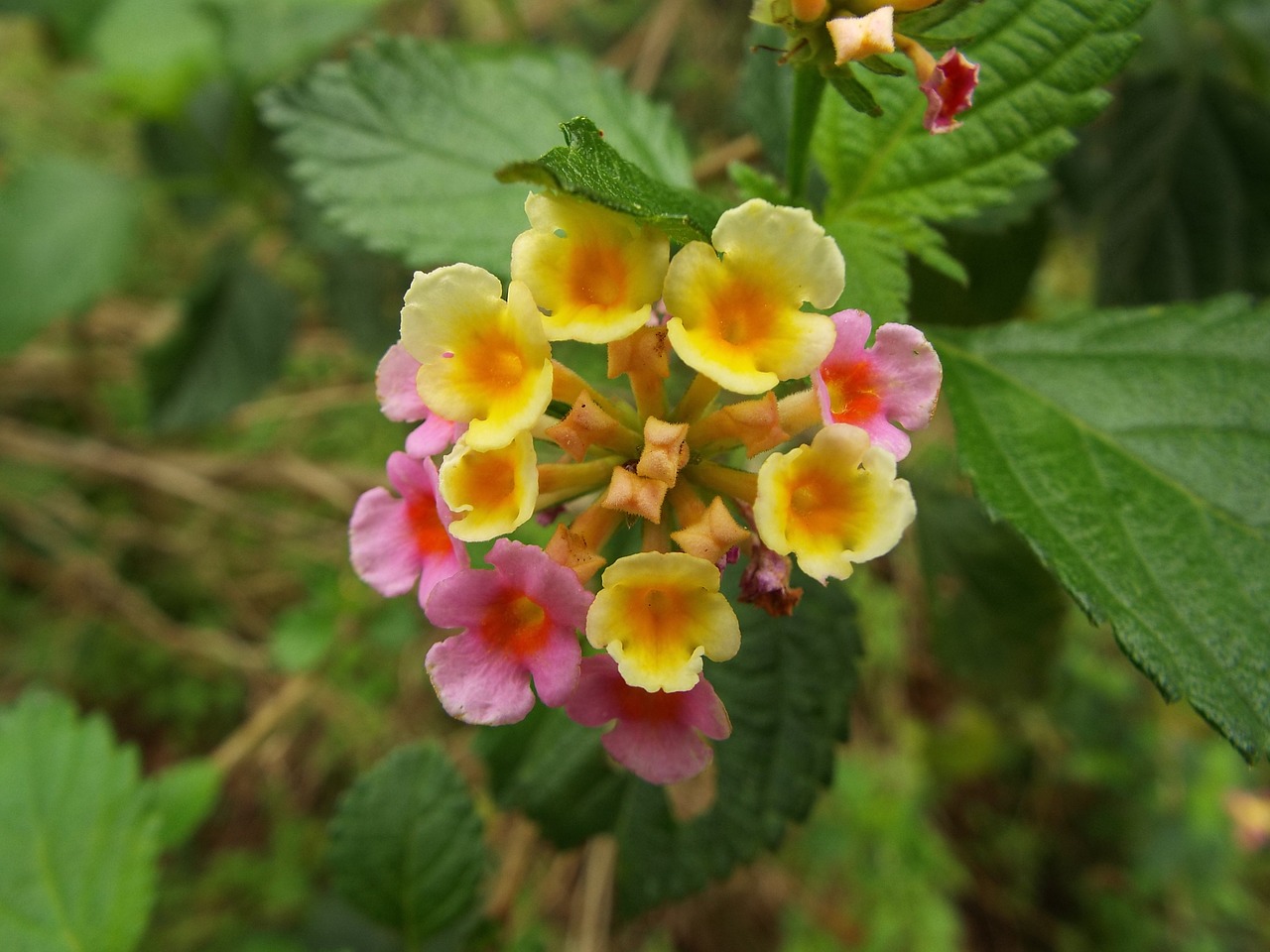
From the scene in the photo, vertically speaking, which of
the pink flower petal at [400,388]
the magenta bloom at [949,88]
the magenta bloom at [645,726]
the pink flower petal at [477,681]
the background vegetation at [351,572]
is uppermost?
the magenta bloom at [949,88]

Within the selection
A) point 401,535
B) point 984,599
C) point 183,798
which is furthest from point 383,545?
point 984,599

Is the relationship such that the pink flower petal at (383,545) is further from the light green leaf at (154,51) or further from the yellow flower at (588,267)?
the light green leaf at (154,51)

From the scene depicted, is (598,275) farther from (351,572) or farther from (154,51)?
(154,51)

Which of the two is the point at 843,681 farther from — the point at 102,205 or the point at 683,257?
the point at 102,205

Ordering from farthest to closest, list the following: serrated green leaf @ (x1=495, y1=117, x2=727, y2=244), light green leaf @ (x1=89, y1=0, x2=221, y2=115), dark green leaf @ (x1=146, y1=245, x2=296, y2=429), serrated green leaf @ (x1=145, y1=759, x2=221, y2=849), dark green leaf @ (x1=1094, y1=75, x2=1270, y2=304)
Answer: dark green leaf @ (x1=146, y1=245, x2=296, y2=429)
light green leaf @ (x1=89, y1=0, x2=221, y2=115)
dark green leaf @ (x1=1094, y1=75, x2=1270, y2=304)
serrated green leaf @ (x1=145, y1=759, x2=221, y2=849)
serrated green leaf @ (x1=495, y1=117, x2=727, y2=244)

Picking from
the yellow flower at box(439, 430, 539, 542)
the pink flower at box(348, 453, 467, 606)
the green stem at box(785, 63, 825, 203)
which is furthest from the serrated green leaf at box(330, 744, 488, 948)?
the green stem at box(785, 63, 825, 203)

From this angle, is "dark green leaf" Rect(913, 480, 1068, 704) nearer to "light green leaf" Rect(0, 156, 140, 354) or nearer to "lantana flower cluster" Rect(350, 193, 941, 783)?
"lantana flower cluster" Rect(350, 193, 941, 783)

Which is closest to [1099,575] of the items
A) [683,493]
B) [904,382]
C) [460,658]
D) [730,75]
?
[904,382]

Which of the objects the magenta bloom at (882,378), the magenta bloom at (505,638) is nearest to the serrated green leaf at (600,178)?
the magenta bloom at (882,378)
